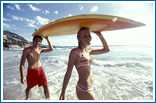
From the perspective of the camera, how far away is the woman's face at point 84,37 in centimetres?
460

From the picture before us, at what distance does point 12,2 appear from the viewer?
15.5ft

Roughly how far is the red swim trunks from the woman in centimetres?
41

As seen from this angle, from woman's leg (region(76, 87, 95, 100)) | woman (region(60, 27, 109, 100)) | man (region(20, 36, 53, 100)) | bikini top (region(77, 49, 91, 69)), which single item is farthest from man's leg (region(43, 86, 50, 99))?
bikini top (region(77, 49, 91, 69))

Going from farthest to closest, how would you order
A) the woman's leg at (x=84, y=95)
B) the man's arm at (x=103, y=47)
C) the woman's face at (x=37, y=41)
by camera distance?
the woman's face at (x=37, y=41) < the man's arm at (x=103, y=47) < the woman's leg at (x=84, y=95)

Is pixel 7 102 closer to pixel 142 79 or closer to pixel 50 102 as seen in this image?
pixel 50 102

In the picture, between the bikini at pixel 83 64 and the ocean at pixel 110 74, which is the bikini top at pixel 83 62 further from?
the ocean at pixel 110 74

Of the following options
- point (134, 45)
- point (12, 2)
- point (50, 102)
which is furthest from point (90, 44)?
point (12, 2)

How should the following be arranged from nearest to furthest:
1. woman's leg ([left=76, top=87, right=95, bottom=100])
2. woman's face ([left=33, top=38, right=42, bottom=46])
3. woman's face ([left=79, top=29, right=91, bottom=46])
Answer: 1. woman's leg ([left=76, top=87, right=95, bottom=100])
2. woman's face ([left=79, top=29, right=91, bottom=46])
3. woman's face ([left=33, top=38, right=42, bottom=46])

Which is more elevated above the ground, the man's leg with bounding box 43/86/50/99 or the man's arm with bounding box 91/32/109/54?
the man's arm with bounding box 91/32/109/54

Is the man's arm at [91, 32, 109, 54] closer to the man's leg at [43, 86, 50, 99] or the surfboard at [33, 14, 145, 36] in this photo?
the surfboard at [33, 14, 145, 36]

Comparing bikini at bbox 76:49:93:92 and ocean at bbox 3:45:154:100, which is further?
ocean at bbox 3:45:154:100

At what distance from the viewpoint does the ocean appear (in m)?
4.68

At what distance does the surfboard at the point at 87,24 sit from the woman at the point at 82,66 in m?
0.14

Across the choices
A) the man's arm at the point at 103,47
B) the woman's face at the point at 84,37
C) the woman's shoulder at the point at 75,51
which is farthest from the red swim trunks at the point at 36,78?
the man's arm at the point at 103,47
